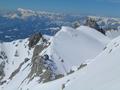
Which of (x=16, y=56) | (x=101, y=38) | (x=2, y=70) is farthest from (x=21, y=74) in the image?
(x=16, y=56)

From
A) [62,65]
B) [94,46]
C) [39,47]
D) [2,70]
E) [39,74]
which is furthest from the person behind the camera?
[2,70]

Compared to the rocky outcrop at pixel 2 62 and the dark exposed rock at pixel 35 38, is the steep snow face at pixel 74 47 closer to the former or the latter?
the dark exposed rock at pixel 35 38

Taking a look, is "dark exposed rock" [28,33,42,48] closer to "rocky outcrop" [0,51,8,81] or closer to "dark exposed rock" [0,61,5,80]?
"dark exposed rock" [0,61,5,80]

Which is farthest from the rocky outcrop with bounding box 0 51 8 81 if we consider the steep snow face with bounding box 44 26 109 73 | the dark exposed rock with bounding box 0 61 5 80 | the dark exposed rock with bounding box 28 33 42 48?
the steep snow face with bounding box 44 26 109 73

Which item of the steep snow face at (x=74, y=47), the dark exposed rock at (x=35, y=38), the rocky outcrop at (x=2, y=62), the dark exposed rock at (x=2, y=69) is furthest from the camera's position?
the rocky outcrop at (x=2, y=62)

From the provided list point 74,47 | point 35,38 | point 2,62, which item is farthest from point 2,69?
point 74,47

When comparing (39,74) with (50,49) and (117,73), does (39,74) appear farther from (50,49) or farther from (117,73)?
(117,73)

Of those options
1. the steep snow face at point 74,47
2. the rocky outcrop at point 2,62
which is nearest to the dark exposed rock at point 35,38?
the rocky outcrop at point 2,62

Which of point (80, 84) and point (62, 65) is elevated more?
point (80, 84)

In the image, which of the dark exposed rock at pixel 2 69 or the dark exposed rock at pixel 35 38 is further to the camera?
the dark exposed rock at pixel 2 69
